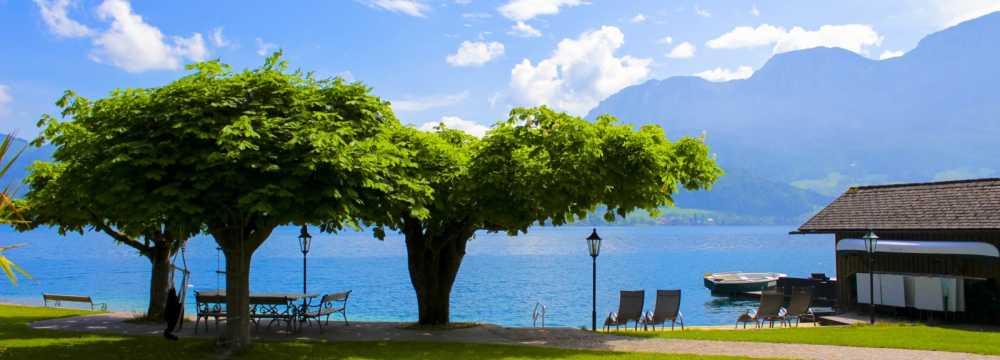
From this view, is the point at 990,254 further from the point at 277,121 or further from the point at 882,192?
the point at 277,121

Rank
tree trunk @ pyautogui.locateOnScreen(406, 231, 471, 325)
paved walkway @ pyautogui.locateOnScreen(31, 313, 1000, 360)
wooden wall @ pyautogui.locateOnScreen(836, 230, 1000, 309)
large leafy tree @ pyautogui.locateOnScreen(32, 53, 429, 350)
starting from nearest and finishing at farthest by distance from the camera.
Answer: large leafy tree @ pyautogui.locateOnScreen(32, 53, 429, 350), paved walkway @ pyautogui.locateOnScreen(31, 313, 1000, 360), tree trunk @ pyautogui.locateOnScreen(406, 231, 471, 325), wooden wall @ pyautogui.locateOnScreen(836, 230, 1000, 309)

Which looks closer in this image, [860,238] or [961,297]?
[961,297]

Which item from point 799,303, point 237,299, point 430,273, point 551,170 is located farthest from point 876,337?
point 237,299

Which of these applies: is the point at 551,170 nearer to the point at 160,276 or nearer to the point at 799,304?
the point at 799,304

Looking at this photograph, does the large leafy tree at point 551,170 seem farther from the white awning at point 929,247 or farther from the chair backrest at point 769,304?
the white awning at point 929,247

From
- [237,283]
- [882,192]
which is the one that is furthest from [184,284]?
[882,192]

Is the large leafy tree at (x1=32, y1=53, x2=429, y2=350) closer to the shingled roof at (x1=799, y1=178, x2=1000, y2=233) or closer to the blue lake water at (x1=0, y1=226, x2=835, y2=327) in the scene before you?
the shingled roof at (x1=799, y1=178, x2=1000, y2=233)

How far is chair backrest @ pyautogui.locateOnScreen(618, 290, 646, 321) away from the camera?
22.0m

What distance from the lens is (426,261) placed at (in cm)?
2111

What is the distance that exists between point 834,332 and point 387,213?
39.8 feet

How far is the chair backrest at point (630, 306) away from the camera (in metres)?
22.0

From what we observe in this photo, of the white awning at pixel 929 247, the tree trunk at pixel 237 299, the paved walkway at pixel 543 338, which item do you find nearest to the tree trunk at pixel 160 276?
the paved walkway at pixel 543 338

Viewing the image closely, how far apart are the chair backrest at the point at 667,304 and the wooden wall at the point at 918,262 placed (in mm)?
8881

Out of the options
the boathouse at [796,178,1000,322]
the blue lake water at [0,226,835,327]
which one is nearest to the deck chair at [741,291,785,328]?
the boathouse at [796,178,1000,322]
